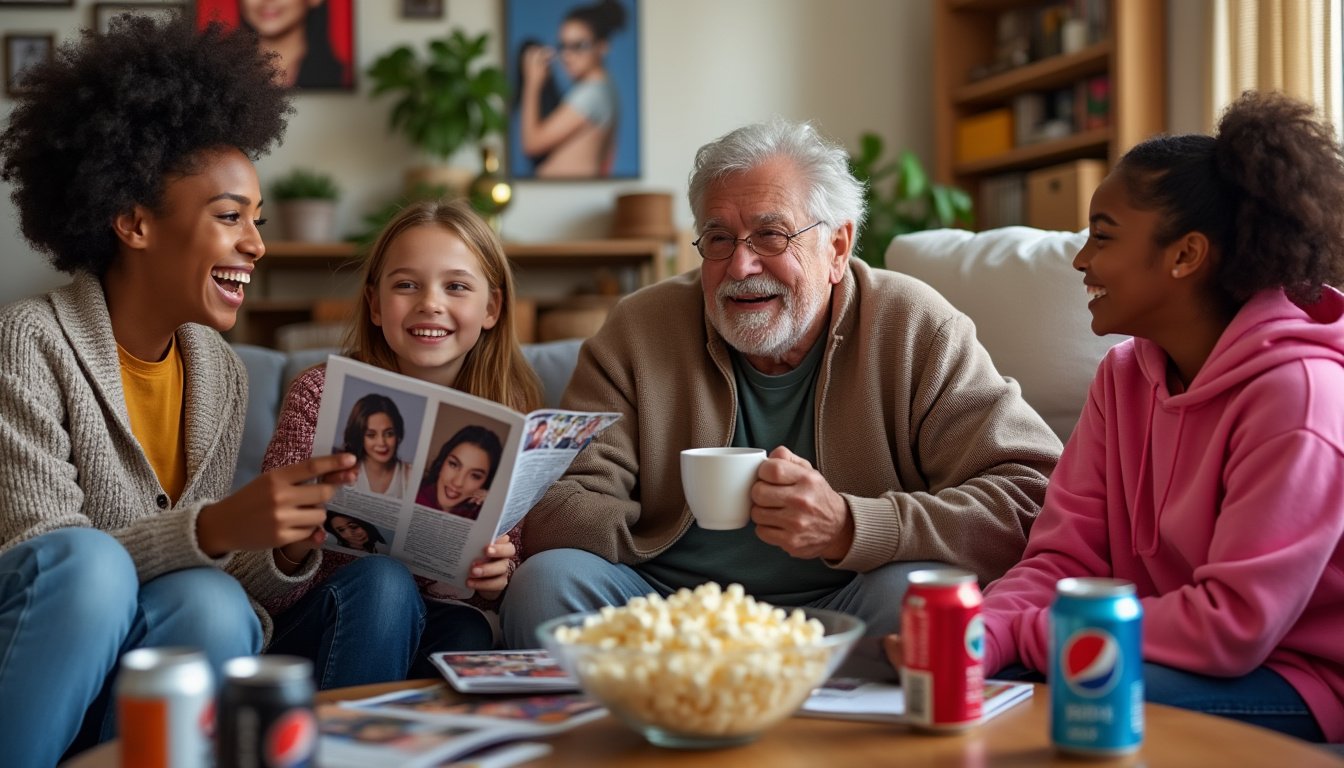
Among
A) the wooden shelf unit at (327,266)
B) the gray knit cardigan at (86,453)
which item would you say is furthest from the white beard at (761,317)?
the wooden shelf unit at (327,266)

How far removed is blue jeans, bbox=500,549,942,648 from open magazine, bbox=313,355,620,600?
0.19 meters

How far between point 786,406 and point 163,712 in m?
1.28

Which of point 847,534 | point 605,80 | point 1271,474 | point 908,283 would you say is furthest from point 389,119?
point 1271,474

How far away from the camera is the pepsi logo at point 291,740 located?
86 centimetres

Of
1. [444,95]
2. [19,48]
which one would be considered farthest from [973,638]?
[19,48]

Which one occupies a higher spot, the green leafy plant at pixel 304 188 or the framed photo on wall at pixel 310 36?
the framed photo on wall at pixel 310 36

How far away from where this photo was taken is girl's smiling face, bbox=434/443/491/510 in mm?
1399

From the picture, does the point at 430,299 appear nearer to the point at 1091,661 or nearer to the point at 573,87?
the point at 1091,661

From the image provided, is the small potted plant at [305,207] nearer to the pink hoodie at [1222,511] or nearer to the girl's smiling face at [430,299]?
the girl's smiling face at [430,299]

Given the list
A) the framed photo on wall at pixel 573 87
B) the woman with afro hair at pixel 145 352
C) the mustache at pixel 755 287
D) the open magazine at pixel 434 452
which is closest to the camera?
the open magazine at pixel 434 452

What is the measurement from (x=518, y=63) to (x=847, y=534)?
12.6 feet

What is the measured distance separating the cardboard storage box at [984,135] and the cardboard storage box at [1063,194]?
0.26 meters

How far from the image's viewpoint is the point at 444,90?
495cm

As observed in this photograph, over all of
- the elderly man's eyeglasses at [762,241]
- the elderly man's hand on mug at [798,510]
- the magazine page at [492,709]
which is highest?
the elderly man's eyeglasses at [762,241]
